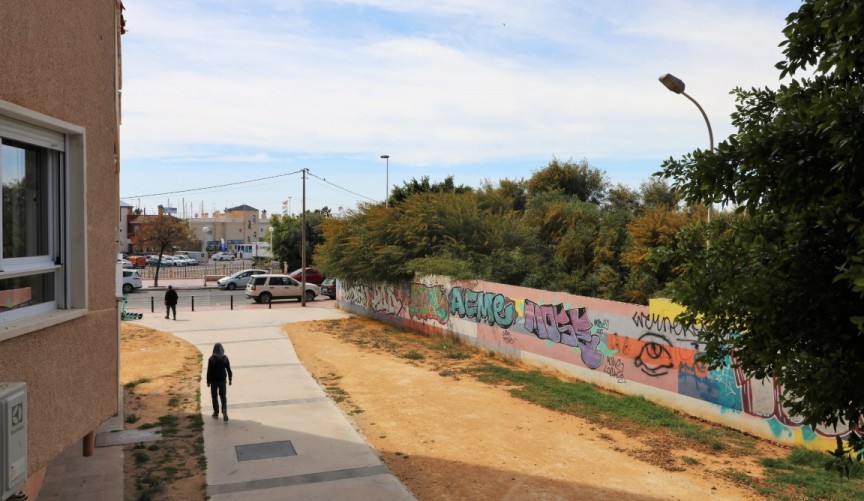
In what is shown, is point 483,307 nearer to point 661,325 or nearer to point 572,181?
point 661,325

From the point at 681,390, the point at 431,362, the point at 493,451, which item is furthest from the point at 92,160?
the point at 431,362

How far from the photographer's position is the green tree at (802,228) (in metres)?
3.51

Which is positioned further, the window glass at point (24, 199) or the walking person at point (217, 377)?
the walking person at point (217, 377)

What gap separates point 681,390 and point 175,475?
947 cm

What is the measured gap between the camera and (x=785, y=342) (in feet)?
13.6

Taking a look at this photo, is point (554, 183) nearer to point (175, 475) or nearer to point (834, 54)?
point (175, 475)

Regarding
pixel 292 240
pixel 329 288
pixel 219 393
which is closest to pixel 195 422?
pixel 219 393

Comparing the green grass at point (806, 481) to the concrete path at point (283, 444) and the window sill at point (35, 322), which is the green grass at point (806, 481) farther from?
the window sill at point (35, 322)

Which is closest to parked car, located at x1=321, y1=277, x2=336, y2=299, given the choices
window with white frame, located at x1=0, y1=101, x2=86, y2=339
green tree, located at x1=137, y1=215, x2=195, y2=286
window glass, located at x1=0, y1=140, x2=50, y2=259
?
green tree, located at x1=137, y1=215, x2=195, y2=286

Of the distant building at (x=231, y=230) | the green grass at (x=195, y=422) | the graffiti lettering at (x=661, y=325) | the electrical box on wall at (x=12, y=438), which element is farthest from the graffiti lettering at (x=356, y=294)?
the distant building at (x=231, y=230)

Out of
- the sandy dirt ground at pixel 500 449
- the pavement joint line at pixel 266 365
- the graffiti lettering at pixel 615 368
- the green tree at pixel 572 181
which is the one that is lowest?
the sandy dirt ground at pixel 500 449

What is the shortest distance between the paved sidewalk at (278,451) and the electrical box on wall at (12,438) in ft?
16.7

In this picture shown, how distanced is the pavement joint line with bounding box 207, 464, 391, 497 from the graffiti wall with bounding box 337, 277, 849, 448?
5.14 m

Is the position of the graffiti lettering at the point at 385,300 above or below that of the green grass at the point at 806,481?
above
